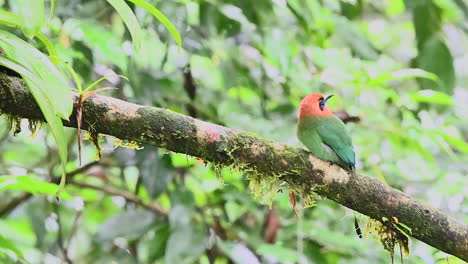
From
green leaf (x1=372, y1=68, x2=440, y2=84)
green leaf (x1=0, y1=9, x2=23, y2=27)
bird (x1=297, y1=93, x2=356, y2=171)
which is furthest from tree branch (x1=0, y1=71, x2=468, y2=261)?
green leaf (x1=372, y1=68, x2=440, y2=84)

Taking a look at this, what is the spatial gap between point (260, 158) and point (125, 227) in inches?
45.6

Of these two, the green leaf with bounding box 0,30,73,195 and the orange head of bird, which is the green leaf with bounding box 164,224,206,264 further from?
the green leaf with bounding box 0,30,73,195

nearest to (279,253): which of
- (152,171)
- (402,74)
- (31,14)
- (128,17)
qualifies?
(152,171)

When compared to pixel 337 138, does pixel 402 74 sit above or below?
above

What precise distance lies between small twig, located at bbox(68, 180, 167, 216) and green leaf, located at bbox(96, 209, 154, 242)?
12 cm

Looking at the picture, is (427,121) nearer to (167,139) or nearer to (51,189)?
(167,139)

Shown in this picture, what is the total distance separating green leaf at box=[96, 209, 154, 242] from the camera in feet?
8.45

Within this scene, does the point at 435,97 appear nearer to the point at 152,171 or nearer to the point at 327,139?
the point at 327,139

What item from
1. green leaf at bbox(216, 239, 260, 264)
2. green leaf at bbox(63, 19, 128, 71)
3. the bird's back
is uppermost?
the bird's back

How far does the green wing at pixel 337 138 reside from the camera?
193 centimetres

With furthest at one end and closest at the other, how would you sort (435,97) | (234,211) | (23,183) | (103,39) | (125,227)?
(234,211)
(125,227)
(103,39)
(435,97)
(23,183)

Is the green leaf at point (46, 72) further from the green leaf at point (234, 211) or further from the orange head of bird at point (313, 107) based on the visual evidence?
the green leaf at point (234, 211)

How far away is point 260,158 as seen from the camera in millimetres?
1627

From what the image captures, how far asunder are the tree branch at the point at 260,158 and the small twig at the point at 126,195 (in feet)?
3.67
